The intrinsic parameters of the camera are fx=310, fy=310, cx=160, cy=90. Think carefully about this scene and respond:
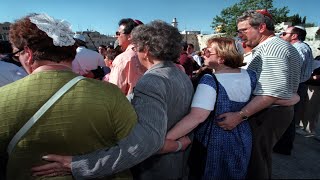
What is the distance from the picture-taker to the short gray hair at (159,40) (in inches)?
76.9

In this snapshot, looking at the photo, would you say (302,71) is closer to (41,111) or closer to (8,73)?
(8,73)

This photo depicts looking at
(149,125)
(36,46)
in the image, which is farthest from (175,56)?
(36,46)

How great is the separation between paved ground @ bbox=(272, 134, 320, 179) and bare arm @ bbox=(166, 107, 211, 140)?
8.01 ft

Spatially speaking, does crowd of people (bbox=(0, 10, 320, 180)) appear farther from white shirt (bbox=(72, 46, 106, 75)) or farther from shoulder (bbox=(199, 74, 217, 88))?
white shirt (bbox=(72, 46, 106, 75))

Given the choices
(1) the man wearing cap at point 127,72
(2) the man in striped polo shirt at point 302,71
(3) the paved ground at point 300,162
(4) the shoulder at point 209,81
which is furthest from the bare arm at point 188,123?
(2) the man in striped polo shirt at point 302,71

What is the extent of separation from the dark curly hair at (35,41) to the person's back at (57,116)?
11 centimetres

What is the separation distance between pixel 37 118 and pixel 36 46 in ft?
1.16

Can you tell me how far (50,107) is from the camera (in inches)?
54.1

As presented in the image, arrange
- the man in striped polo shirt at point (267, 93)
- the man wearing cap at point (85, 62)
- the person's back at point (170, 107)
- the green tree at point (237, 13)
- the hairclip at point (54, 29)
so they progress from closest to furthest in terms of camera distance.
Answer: the hairclip at point (54, 29) < the person's back at point (170, 107) < the man in striped polo shirt at point (267, 93) < the man wearing cap at point (85, 62) < the green tree at point (237, 13)

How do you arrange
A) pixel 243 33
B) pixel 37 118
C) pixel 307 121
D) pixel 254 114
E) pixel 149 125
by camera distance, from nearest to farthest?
1. pixel 37 118
2. pixel 149 125
3. pixel 254 114
4. pixel 243 33
5. pixel 307 121

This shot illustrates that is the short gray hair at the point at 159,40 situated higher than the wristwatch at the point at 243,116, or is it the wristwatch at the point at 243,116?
the short gray hair at the point at 159,40

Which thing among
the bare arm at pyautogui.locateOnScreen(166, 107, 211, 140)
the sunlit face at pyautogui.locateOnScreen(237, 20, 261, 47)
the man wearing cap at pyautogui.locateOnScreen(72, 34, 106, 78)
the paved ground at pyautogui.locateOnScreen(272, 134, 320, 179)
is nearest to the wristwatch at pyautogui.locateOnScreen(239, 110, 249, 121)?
the bare arm at pyautogui.locateOnScreen(166, 107, 211, 140)

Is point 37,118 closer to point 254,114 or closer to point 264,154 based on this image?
point 254,114

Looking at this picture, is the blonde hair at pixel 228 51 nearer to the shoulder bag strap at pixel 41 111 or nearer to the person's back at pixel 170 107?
the person's back at pixel 170 107
